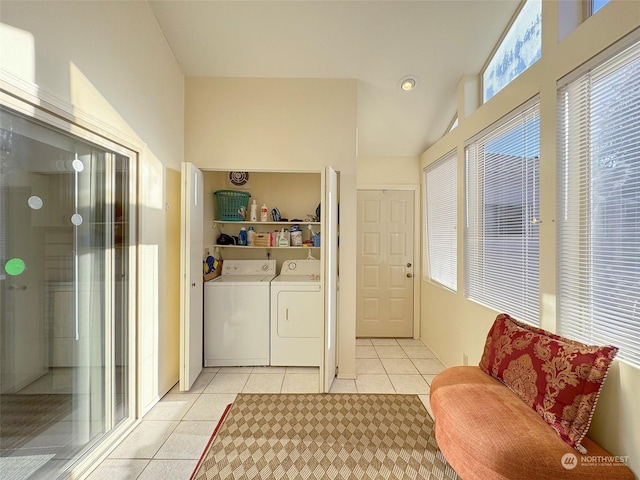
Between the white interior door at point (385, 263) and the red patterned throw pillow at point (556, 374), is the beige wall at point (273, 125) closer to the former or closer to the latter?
the white interior door at point (385, 263)

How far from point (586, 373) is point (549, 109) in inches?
56.6

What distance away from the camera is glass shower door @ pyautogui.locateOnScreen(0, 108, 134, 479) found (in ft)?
4.11

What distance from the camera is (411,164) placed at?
3.60 m

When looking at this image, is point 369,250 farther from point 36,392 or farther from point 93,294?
point 36,392

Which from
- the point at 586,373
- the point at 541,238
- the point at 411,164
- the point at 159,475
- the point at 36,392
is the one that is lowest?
the point at 159,475

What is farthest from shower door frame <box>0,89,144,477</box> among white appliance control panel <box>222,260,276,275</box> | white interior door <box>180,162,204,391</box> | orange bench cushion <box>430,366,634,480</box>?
orange bench cushion <box>430,366,634,480</box>

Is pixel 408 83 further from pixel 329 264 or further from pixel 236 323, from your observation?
pixel 236 323

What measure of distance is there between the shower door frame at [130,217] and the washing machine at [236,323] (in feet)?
2.65

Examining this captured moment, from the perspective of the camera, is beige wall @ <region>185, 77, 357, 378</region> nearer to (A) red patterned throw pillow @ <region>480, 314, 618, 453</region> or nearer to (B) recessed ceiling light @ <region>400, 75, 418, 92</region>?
(B) recessed ceiling light @ <region>400, 75, 418, 92</region>

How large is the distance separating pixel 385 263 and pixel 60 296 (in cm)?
317

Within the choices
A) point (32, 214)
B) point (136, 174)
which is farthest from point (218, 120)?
point (32, 214)

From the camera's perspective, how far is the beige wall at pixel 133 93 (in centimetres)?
126

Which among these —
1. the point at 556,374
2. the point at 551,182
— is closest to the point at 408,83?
the point at 551,182

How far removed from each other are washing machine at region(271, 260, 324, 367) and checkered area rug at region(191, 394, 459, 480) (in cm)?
51
